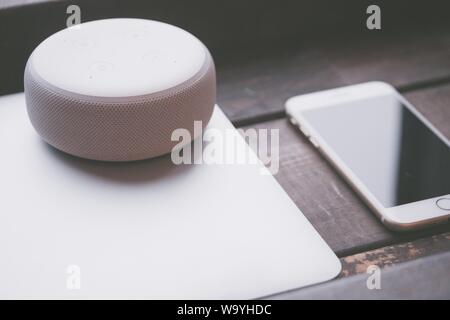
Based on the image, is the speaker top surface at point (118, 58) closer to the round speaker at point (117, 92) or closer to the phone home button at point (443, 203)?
the round speaker at point (117, 92)

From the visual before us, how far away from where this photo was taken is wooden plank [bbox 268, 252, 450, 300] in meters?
0.52

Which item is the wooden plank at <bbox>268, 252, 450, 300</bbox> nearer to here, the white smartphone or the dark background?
the white smartphone

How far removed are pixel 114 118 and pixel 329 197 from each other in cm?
23

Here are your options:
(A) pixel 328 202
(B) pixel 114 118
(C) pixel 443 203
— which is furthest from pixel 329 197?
(B) pixel 114 118

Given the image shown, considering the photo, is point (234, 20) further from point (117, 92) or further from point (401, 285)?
point (401, 285)

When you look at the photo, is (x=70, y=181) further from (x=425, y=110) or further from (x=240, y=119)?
(x=425, y=110)

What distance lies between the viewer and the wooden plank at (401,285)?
52 centimetres

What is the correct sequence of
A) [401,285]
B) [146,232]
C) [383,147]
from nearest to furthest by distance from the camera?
[401,285]
[146,232]
[383,147]

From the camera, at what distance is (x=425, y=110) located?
840 millimetres

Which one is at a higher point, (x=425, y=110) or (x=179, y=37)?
(x=179, y=37)

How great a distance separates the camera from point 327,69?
0.93 meters

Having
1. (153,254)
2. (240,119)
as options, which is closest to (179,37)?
(240,119)
